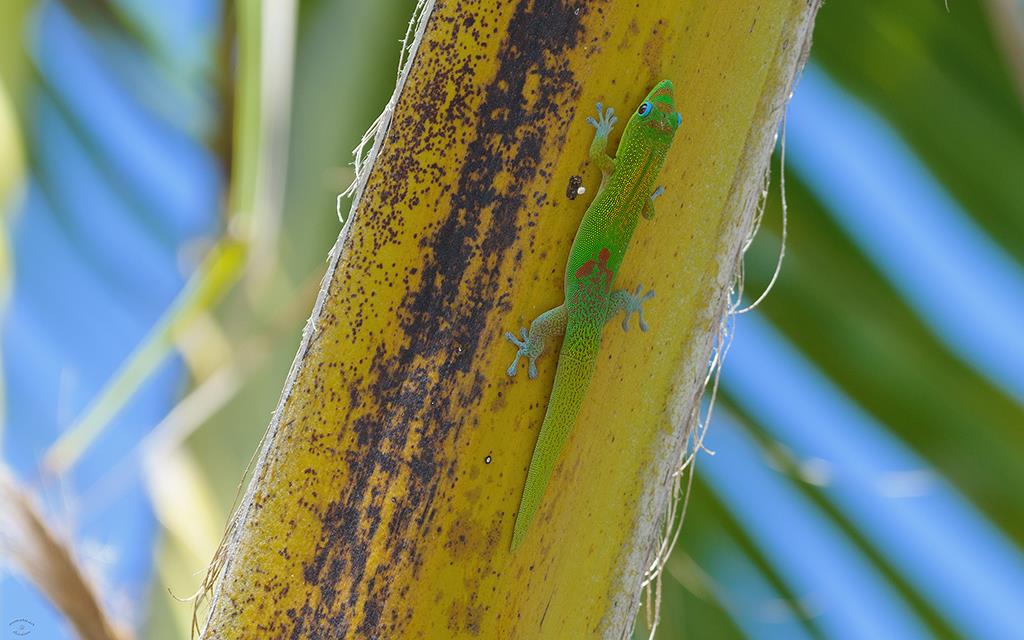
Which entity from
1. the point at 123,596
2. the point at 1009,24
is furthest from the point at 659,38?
the point at 123,596

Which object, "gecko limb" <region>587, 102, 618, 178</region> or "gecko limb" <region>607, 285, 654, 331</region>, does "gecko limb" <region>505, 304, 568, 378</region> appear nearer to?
"gecko limb" <region>607, 285, 654, 331</region>

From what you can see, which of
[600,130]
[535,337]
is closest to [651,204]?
[600,130]

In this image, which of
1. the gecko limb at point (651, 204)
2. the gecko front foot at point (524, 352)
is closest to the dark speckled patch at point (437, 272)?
the gecko front foot at point (524, 352)

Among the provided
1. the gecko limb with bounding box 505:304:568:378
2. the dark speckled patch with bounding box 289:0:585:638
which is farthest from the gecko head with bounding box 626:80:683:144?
the gecko limb with bounding box 505:304:568:378

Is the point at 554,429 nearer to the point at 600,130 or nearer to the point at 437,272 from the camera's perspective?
the point at 437,272

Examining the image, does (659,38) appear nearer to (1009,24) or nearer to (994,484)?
(1009,24)

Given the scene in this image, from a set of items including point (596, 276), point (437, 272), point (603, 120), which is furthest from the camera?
point (596, 276)

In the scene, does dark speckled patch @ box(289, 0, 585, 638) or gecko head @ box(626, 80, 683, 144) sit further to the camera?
gecko head @ box(626, 80, 683, 144)
